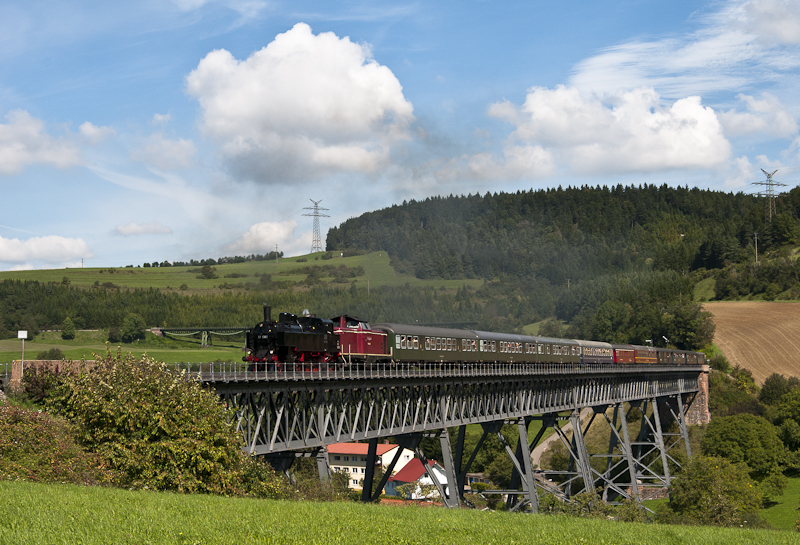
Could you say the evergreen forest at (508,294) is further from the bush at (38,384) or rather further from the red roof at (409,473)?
the bush at (38,384)

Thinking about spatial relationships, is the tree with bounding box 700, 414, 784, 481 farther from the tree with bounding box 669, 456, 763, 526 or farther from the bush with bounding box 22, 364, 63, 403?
the bush with bounding box 22, 364, 63, 403

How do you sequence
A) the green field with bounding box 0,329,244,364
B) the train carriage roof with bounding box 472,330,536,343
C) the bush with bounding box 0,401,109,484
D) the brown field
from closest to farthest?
the bush with bounding box 0,401,109,484 → the train carriage roof with bounding box 472,330,536,343 → the green field with bounding box 0,329,244,364 → the brown field

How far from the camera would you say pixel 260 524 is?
55.1 ft

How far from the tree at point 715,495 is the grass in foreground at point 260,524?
115ft

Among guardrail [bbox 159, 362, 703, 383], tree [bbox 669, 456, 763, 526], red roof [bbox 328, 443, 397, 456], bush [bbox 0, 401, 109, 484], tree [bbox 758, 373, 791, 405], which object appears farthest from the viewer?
red roof [bbox 328, 443, 397, 456]

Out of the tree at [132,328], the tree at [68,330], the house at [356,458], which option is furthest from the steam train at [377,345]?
the tree at [68,330]

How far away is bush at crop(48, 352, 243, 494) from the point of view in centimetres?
2433

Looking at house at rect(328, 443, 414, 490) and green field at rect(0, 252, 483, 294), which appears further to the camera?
green field at rect(0, 252, 483, 294)

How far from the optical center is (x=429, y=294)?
169 metres

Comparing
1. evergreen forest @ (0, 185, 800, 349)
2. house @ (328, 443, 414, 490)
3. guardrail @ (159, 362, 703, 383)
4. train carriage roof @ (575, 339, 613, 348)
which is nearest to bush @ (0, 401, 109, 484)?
guardrail @ (159, 362, 703, 383)

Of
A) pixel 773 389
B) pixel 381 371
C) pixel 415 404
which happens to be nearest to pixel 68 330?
pixel 415 404

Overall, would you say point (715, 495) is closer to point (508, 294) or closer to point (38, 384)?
point (38, 384)

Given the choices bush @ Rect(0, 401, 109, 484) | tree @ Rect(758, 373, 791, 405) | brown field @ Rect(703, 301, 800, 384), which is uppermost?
bush @ Rect(0, 401, 109, 484)

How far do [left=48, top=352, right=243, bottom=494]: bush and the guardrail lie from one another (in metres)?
1.71
